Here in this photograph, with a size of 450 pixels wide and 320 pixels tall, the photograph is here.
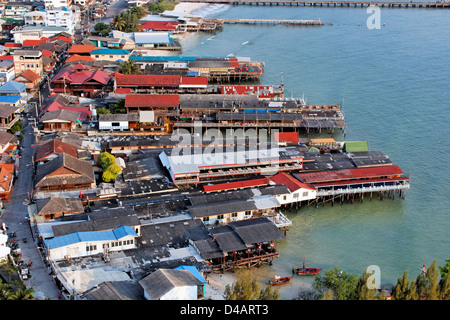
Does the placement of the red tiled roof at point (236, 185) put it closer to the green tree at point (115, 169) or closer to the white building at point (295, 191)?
the white building at point (295, 191)

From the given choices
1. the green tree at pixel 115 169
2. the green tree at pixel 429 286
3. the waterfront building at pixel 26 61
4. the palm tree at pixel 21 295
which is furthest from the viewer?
the waterfront building at pixel 26 61

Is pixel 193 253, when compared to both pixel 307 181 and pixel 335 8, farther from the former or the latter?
pixel 335 8

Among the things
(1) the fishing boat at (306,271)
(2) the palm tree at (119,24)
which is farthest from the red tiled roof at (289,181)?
(2) the palm tree at (119,24)

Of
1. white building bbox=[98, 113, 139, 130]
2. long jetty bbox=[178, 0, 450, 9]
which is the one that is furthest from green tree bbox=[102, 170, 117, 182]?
long jetty bbox=[178, 0, 450, 9]

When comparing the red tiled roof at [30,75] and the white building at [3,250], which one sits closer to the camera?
the white building at [3,250]

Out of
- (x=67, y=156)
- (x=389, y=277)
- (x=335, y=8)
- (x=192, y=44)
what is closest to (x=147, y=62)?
(x=192, y=44)

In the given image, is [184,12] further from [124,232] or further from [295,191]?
[124,232]

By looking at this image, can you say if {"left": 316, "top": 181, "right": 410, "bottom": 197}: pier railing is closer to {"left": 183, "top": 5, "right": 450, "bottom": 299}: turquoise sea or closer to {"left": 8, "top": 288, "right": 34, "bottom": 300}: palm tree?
{"left": 183, "top": 5, "right": 450, "bottom": 299}: turquoise sea
